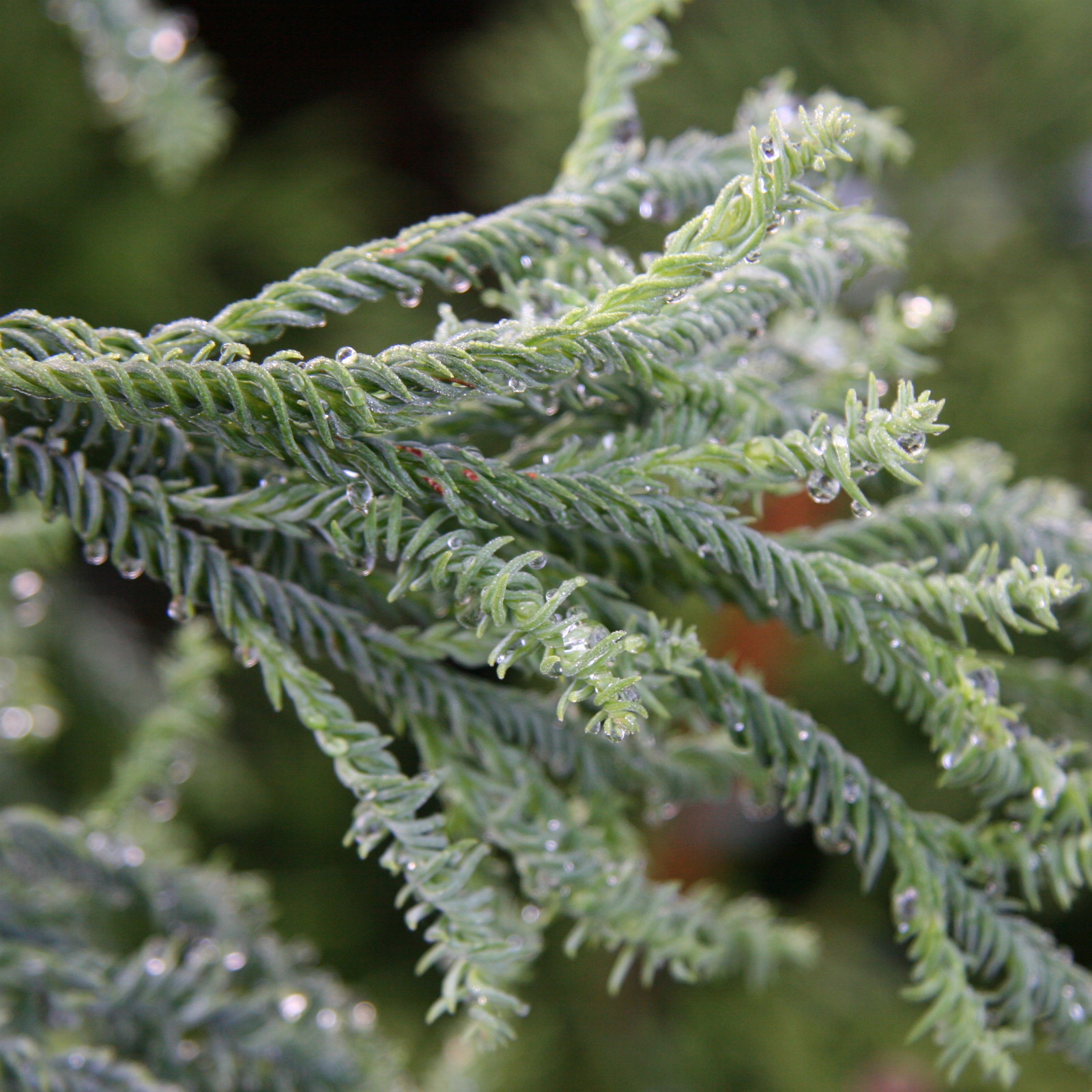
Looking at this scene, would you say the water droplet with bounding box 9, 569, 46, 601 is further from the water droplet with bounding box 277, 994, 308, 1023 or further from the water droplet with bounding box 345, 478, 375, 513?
the water droplet with bounding box 345, 478, 375, 513

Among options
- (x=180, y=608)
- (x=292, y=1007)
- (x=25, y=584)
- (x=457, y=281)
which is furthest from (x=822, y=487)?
(x=25, y=584)

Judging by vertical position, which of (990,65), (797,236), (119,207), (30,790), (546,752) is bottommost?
(30,790)

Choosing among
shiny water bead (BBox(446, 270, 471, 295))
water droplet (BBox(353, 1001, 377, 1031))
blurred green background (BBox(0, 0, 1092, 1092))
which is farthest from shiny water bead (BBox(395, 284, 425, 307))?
blurred green background (BBox(0, 0, 1092, 1092))

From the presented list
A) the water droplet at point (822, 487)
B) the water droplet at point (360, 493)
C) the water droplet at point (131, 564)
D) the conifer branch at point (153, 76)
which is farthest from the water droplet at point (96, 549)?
the conifer branch at point (153, 76)

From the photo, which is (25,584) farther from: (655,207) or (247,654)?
(655,207)

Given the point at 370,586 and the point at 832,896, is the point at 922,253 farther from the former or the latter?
the point at 370,586

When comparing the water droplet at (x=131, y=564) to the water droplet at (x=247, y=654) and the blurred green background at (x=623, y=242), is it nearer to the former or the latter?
the water droplet at (x=247, y=654)

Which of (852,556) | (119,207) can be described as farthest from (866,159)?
(119,207)
